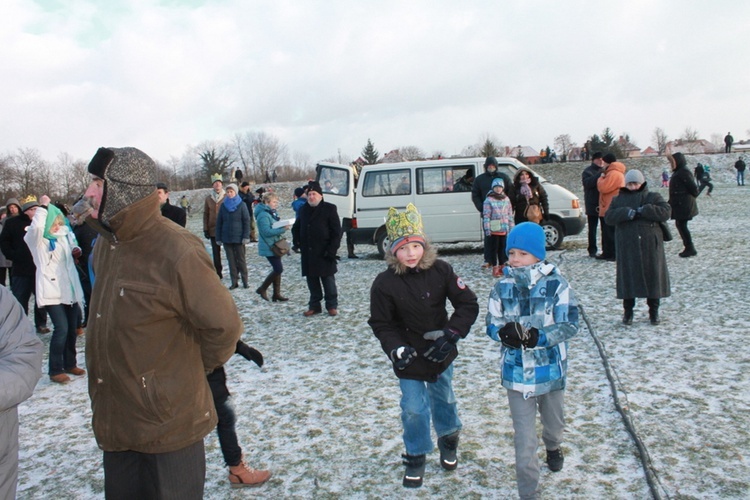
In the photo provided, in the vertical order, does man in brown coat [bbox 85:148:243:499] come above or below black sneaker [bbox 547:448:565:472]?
above

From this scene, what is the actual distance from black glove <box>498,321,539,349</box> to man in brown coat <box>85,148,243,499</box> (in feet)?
4.62

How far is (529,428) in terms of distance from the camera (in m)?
2.97

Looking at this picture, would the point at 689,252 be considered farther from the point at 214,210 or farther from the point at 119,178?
the point at 119,178

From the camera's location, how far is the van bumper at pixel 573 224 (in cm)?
1166

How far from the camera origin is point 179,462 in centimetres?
225

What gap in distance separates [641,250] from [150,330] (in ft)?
17.3

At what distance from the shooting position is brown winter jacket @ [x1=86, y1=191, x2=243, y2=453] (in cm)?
Result: 216

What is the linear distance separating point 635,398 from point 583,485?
1329 mm

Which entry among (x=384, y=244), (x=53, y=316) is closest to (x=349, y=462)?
(x=53, y=316)

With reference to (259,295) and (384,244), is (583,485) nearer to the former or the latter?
(259,295)

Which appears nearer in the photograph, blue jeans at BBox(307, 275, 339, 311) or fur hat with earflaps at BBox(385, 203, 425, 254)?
fur hat with earflaps at BBox(385, 203, 425, 254)

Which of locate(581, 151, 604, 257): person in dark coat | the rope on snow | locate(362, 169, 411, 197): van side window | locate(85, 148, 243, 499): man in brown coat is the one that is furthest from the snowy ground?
locate(362, 169, 411, 197): van side window

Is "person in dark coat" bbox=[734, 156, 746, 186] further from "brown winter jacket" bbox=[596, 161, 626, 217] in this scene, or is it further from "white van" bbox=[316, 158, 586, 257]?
"brown winter jacket" bbox=[596, 161, 626, 217]

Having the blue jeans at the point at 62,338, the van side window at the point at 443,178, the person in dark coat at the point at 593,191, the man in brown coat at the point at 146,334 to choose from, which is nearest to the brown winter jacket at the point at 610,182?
the person in dark coat at the point at 593,191
